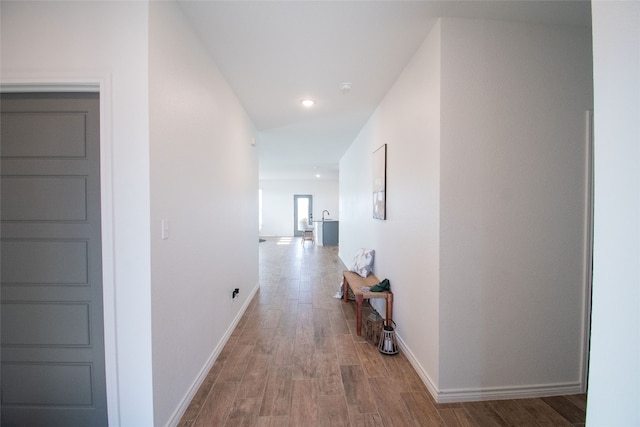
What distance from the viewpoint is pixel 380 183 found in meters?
3.00

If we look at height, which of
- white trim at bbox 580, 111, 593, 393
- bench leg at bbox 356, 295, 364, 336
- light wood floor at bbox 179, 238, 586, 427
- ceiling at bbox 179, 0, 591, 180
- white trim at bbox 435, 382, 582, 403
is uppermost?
ceiling at bbox 179, 0, 591, 180

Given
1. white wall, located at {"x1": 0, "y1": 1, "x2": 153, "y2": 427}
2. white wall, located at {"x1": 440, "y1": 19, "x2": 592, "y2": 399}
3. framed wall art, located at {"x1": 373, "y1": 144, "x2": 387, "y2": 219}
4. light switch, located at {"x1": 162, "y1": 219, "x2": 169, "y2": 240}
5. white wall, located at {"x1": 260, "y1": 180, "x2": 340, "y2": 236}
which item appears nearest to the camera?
white wall, located at {"x1": 0, "y1": 1, "x2": 153, "y2": 427}

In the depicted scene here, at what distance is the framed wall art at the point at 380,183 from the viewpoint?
2.85 m

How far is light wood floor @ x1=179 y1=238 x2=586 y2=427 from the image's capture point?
1.58 m

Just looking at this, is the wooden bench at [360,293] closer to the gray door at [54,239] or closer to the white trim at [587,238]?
the white trim at [587,238]

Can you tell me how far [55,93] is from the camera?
4.46 ft

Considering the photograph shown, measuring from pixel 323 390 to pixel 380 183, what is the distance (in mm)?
2109

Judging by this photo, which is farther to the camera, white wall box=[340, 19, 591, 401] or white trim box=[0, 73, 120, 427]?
white wall box=[340, 19, 591, 401]

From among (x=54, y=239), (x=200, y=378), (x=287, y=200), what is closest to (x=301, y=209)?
(x=287, y=200)

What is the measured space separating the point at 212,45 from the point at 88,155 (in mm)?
1184

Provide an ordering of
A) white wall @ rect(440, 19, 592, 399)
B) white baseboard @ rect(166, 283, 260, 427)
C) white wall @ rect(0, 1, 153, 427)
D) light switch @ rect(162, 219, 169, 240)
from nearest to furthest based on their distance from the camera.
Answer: white wall @ rect(0, 1, 153, 427) < light switch @ rect(162, 219, 169, 240) < white baseboard @ rect(166, 283, 260, 427) < white wall @ rect(440, 19, 592, 399)

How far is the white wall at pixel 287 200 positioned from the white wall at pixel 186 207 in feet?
28.7

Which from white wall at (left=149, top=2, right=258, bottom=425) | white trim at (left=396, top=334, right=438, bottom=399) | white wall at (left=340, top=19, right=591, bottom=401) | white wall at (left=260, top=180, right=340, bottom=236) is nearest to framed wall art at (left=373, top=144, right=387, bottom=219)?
white wall at (left=340, top=19, right=591, bottom=401)

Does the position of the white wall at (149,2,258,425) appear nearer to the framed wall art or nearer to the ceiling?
the ceiling
